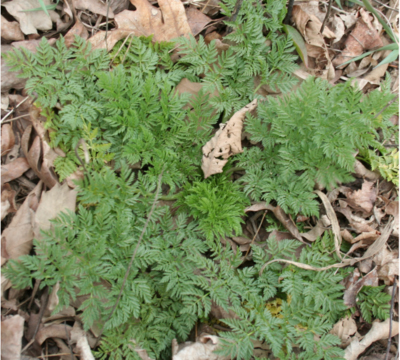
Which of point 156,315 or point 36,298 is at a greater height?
point 36,298

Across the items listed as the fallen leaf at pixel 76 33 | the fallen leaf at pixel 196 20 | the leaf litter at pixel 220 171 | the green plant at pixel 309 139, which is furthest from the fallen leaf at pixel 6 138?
the green plant at pixel 309 139

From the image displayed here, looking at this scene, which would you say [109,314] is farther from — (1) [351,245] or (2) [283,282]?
(1) [351,245]

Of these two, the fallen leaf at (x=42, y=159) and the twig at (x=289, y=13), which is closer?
the fallen leaf at (x=42, y=159)

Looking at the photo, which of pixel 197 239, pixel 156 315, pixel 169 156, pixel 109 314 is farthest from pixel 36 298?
pixel 169 156

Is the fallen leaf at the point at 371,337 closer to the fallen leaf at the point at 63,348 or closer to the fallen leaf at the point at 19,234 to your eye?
the fallen leaf at the point at 63,348

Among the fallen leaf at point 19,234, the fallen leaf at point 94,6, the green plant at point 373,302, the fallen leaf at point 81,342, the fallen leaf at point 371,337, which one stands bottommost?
the fallen leaf at point 371,337

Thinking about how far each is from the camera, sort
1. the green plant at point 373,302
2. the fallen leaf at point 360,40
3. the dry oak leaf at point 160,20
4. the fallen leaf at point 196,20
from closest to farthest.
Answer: the green plant at point 373,302
the dry oak leaf at point 160,20
the fallen leaf at point 196,20
the fallen leaf at point 360,40
